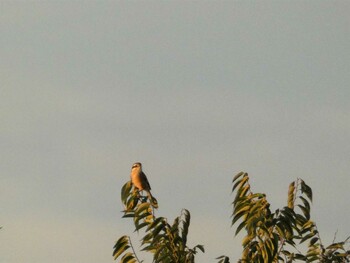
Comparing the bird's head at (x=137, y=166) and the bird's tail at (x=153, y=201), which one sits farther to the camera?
the bird's head at (x=137, y=166)

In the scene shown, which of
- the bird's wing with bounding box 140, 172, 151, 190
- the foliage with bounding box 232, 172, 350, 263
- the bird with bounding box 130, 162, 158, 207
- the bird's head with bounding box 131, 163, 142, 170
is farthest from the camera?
the bird's head with bounding box 131, 163, 142, 170

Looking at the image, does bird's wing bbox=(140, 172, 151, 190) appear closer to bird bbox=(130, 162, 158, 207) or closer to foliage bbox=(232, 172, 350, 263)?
bird bbox=(130, 162, 158, 207)

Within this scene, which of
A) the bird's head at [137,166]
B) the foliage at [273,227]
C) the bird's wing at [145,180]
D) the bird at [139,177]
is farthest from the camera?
the bird's head at [137,166]

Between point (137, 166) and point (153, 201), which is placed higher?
point (137, 166)

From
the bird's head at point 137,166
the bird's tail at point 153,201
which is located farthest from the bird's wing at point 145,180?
the bird's tail at point 153,201

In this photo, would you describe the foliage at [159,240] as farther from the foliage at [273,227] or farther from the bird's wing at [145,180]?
the bird's wing at [145,180]

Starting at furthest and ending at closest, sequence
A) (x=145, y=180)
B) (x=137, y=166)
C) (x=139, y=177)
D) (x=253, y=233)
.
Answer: (x=137, y=166) < (x=145, y=180) < (x=139, y=177) < (x=253, y=233)

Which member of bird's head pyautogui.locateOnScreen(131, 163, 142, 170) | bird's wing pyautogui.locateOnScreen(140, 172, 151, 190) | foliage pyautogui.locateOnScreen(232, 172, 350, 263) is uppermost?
bird's head pyautogui.locateOnScreen(131, 163, 142, 170)

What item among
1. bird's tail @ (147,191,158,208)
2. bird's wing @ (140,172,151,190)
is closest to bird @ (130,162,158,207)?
bird's wing @ (140,172,151,190)

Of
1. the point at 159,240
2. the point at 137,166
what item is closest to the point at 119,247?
the point at 159,240

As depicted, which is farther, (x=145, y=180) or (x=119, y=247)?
(x=145, y=180)

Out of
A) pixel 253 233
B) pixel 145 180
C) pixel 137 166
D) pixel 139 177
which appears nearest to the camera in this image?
pixel 253 233

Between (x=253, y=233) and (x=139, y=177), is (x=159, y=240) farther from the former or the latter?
(x=139, y=177)

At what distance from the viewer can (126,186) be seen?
42.1ft
